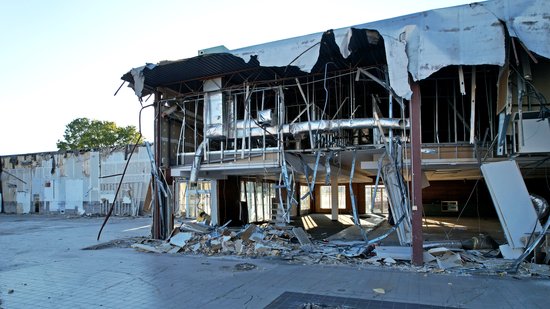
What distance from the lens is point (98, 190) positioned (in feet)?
94.3

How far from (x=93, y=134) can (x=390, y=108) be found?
40.6 metres

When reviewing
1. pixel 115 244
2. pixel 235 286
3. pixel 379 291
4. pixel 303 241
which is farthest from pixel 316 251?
pixel 115 244

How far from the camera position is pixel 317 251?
985 centimetres

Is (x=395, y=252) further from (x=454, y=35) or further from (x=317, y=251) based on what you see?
(x=454, y=35)

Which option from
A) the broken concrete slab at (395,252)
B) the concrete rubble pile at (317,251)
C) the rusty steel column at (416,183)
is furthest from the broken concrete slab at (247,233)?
the rusty steel column at (416,183)

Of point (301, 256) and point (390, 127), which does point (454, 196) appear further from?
point (301, 256)

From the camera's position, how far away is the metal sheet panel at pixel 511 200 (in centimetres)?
859

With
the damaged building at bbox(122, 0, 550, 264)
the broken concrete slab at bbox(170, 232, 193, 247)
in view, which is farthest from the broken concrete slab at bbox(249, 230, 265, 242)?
the broken concrete slab at bbox(170, 232, 193, 247)

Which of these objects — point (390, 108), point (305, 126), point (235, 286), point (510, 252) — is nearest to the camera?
point (235, 286)

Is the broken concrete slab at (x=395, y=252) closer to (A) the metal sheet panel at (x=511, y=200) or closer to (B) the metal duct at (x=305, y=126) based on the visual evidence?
(A) the metal sheet panel at (x=511, y=200)

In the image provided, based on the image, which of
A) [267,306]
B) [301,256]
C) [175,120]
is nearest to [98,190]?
[175,120]

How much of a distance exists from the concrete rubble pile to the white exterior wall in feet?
52.8

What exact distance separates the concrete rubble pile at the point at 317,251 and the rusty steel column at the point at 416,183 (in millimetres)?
327

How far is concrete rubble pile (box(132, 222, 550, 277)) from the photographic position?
7996mm
